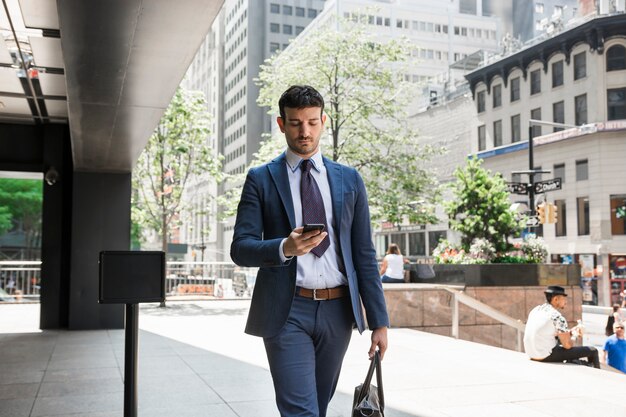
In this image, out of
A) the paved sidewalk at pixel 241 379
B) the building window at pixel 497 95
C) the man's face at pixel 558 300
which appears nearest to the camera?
the paved sidewalk at pixel 241 379

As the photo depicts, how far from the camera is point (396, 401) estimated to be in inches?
262

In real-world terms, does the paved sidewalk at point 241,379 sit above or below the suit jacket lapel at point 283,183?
below

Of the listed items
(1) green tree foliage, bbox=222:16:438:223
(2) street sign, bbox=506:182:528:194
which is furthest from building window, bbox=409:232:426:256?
(2) street sign, bbox=506:182:528:194

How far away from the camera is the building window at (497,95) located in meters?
53.9

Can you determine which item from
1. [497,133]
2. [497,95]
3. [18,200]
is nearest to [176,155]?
[18,200]

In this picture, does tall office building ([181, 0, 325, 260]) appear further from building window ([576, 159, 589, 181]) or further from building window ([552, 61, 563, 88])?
building window ([576, 159, 589, 181])

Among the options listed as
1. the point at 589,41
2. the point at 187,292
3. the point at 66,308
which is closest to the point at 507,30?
the point at 589,41

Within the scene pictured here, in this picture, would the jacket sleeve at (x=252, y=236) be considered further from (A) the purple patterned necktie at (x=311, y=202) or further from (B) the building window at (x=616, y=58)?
(B) the building window at (x=616, y=58)

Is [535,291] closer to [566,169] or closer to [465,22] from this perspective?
[566,169]

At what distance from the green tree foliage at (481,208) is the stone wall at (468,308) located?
147 inches

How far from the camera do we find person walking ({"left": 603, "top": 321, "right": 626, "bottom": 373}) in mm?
11438

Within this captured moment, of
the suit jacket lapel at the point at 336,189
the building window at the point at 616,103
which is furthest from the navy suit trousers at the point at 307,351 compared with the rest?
the building window at the point at 616,103

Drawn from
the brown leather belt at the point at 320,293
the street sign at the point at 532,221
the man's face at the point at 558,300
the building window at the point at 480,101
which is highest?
the building window at the point at 480,101

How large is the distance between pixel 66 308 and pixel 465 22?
90.3 meters
